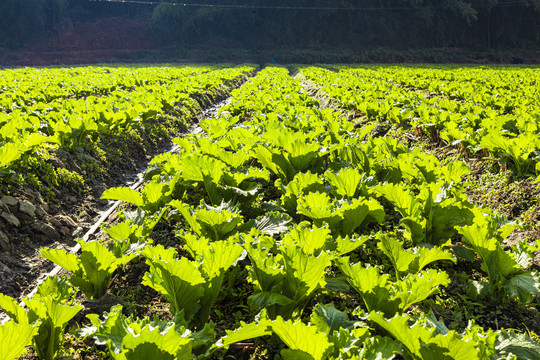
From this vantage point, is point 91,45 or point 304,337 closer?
point 304,337

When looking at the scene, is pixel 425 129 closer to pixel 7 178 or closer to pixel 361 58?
pixel 7 178

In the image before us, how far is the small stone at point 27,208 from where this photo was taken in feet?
15.5

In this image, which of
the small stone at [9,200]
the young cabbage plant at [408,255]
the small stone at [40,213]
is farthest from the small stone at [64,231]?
the young cabbage plant at [408,255]

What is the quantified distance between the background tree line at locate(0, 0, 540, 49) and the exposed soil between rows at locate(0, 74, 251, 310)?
55.6 meters

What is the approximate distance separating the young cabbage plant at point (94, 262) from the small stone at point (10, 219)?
1910mm

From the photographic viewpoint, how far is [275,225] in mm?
3539

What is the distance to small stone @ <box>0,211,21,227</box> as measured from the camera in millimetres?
4449

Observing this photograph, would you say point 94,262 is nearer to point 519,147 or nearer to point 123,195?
point 123,195

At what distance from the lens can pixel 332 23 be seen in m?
62.0

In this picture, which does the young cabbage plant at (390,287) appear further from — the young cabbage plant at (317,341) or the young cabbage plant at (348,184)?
the young cabbage plant at (348,184)

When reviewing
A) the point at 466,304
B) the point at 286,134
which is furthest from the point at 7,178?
the point at 466,304

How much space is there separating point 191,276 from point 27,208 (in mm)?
3286

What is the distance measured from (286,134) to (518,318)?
3243 mm

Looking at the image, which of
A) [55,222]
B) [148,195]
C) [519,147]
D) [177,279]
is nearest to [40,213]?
[55,222]
